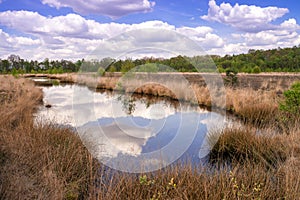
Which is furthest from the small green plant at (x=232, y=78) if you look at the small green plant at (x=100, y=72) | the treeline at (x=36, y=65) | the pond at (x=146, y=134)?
the treeline at (x=36, y=65)

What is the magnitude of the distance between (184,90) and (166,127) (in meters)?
Result: 6.49

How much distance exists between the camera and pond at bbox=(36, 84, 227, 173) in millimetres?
5395

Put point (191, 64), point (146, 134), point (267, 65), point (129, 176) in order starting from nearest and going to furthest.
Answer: point (129, 176), point (146, 134), point (191, 64), point (267, 65)

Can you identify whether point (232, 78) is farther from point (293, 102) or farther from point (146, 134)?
point (146, 134)

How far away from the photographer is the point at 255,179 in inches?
142

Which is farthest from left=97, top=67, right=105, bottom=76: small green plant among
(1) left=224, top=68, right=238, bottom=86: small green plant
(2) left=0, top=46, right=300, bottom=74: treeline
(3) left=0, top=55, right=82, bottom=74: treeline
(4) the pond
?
(3) left=0, top=55, right=82, bottom=74: treeline

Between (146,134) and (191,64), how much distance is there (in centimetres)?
2576

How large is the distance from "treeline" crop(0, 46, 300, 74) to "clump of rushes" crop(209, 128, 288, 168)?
519 inches

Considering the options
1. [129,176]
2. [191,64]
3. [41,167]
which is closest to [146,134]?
[129,176]

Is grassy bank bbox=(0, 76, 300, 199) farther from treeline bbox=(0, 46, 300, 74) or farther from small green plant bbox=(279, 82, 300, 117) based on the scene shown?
treeline bbox=(0, 46, 300, 74)

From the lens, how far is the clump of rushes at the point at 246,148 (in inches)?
206

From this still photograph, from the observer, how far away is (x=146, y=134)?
25.4ft

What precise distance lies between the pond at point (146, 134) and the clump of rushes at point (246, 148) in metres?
0.33

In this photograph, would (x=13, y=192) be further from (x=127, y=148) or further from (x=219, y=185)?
(x=127, y=148)
